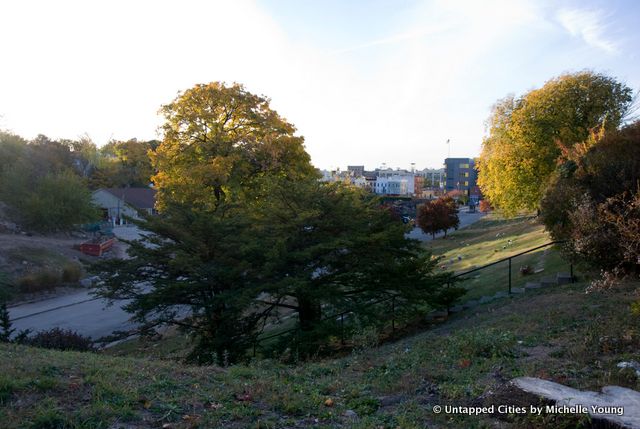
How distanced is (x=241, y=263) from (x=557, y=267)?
9841 mm

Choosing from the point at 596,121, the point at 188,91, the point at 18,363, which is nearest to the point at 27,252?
the point at 188,91

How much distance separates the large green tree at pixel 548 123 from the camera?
2680 cm

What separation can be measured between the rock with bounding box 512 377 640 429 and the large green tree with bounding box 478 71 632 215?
23.0m

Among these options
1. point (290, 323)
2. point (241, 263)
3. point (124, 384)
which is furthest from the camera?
point (290, 323)

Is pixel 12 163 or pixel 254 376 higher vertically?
pixel 12 163

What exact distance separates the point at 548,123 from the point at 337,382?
996 inches

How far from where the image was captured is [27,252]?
31.2 metres

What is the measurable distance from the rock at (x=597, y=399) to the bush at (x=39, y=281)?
1075 inches

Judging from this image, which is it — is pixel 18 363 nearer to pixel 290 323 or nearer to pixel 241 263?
pixel 241 263

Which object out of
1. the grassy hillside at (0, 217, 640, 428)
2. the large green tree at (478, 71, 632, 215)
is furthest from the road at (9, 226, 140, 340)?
the large green tree at (478, 71, 632, 215)

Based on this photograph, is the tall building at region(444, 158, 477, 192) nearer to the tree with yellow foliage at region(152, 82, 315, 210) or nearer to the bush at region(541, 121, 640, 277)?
the tree with yellow foliage at region(152, 82, 315, 210)

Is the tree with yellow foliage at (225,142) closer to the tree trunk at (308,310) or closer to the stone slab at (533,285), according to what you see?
the tree trunk at (308,310)

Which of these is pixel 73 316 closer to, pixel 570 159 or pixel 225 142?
pixel 225 142

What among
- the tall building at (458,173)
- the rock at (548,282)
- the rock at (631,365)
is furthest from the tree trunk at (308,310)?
the tall building at (458,173)
